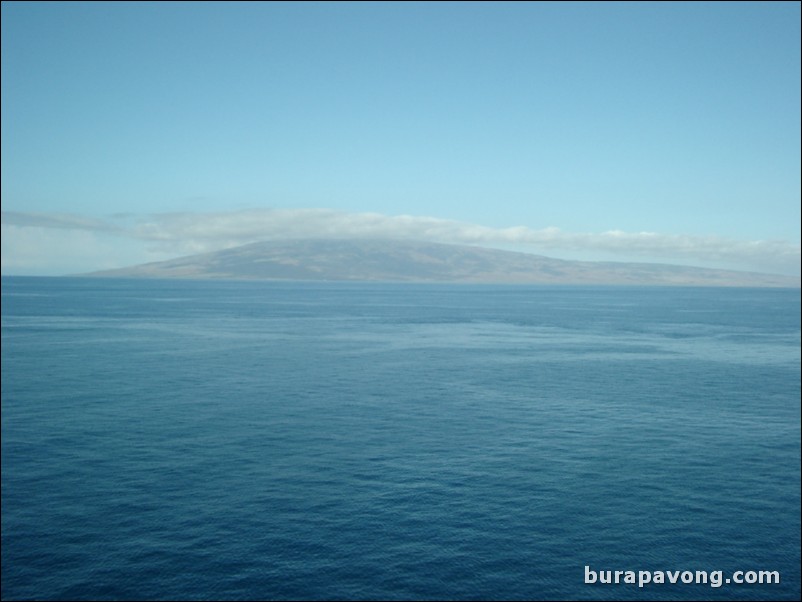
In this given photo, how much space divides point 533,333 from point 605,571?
150 meters

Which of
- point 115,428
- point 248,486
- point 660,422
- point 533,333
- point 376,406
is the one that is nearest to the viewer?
point 248,486

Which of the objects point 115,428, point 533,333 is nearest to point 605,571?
point 115,428

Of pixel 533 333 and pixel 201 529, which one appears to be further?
pixel 533 333

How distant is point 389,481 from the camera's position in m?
57.9

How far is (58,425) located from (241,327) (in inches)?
4707

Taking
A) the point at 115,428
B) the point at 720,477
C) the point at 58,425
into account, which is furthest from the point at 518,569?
the point at 58,425

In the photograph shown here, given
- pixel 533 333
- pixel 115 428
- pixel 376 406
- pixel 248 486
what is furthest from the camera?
pixel 533 333

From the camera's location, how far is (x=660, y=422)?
265ft

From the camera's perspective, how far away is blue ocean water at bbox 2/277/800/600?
42.0 m

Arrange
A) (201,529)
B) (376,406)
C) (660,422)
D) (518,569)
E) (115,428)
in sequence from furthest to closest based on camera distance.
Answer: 1. (376,406)
2. (660,422)
3. (115,428)
4. (201,529)
5. (518,569)

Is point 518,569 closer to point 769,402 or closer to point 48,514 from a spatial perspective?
point 48,514

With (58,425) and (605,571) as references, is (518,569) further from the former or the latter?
(58,425)

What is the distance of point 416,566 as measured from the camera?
141 ft

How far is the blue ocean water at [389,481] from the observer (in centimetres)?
4197
